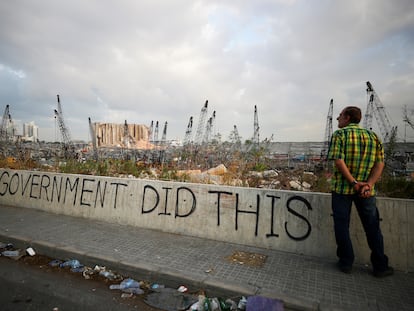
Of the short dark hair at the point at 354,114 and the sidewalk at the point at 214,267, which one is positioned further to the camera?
the short dark hair at the point at 354,114

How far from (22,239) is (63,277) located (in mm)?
1661

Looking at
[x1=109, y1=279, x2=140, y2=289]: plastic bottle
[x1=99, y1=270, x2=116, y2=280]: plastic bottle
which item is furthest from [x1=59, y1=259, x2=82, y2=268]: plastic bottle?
[x1=109, y1=279, x2=140, y2=289]: plastic bottle

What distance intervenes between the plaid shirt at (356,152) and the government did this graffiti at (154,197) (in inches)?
39.7

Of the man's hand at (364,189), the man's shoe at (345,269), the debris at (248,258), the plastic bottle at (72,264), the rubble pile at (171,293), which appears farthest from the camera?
the plastic bottle at (72,264)

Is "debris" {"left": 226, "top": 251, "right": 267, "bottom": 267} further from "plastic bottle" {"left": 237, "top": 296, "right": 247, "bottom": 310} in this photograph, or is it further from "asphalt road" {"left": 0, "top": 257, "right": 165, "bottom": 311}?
"asphalt road" {"left": 0, "top": 257, "right": 165, "bottom": 311}

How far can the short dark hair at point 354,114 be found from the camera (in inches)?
134

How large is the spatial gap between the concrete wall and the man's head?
1.18 metres

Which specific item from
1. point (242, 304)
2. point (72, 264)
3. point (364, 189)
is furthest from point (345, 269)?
point (72, 264)

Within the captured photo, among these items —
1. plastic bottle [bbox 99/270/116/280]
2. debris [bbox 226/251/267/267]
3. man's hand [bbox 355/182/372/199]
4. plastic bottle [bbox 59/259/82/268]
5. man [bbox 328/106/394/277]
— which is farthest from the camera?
plastic bottle [bbox 59/259/82/268]

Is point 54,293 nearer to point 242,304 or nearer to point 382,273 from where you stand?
point 242,304

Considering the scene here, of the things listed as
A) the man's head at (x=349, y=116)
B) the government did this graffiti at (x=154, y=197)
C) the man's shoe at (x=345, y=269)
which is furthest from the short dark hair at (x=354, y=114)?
the man's shoe at (x=345, y=269)

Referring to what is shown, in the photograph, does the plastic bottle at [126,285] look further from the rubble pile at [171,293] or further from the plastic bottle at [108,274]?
the plastic bottle at [108,274]

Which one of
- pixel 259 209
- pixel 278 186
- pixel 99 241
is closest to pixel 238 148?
pixel 278 186

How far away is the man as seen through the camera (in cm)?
321
